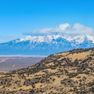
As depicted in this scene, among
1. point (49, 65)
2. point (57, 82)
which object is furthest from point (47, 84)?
point (49, 65)

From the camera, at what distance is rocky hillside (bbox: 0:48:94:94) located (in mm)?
111331

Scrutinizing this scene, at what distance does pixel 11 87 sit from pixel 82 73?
2162 cm

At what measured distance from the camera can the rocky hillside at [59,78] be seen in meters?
111

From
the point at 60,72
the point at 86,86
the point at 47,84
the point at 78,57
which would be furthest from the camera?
the point at 78,57

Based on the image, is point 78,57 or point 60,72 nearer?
point 60,72

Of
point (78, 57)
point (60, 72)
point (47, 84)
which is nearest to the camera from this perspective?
point (47, 84)

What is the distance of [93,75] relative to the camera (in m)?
118

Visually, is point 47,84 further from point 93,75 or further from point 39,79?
point 93,75

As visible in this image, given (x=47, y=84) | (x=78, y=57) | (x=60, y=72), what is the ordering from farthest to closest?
1. (x=78, y=57)
2. (x=60, y=72)
3. (x=47, y=84)

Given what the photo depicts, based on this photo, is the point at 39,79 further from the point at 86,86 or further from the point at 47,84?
the point at 86,86

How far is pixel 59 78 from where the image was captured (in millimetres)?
121250

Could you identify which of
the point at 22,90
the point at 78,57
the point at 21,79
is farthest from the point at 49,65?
the point at 22,90

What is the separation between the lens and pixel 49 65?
5684 inches

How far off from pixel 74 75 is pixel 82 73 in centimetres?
248
